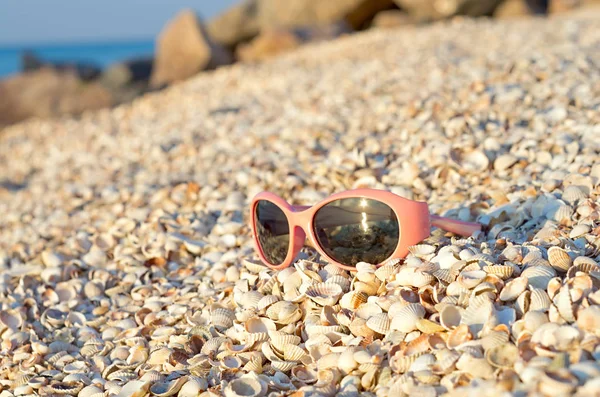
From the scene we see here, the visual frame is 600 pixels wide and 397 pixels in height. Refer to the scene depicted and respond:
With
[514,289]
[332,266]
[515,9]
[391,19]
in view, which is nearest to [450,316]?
[514,289]

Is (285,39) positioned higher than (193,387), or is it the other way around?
(193,387)

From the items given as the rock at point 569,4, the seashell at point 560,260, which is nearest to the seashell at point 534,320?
the seashell at point 560,260

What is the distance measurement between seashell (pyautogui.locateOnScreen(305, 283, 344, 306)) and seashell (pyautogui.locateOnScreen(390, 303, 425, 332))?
A: 0.24 metres

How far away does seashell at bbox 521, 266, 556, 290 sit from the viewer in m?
1.66

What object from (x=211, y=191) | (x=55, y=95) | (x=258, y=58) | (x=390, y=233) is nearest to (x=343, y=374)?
(x=390, y=233)

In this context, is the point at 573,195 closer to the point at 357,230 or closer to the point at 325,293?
the point at 357,230

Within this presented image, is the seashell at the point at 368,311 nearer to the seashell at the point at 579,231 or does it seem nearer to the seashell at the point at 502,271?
the seashell at the point at 502,271

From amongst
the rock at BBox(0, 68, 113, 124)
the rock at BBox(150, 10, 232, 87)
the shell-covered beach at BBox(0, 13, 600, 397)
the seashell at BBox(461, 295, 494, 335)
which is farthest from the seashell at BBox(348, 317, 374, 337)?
the rock at BBox(150, 10, 232, 87)

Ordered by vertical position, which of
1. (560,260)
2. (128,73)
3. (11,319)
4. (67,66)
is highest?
(560,260)

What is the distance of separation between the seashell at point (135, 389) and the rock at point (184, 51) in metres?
8.84

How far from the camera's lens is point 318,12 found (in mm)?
13859

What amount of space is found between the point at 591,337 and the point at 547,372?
171mm

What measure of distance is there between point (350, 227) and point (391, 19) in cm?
1130

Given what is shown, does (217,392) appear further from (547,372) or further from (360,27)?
(360,27)
